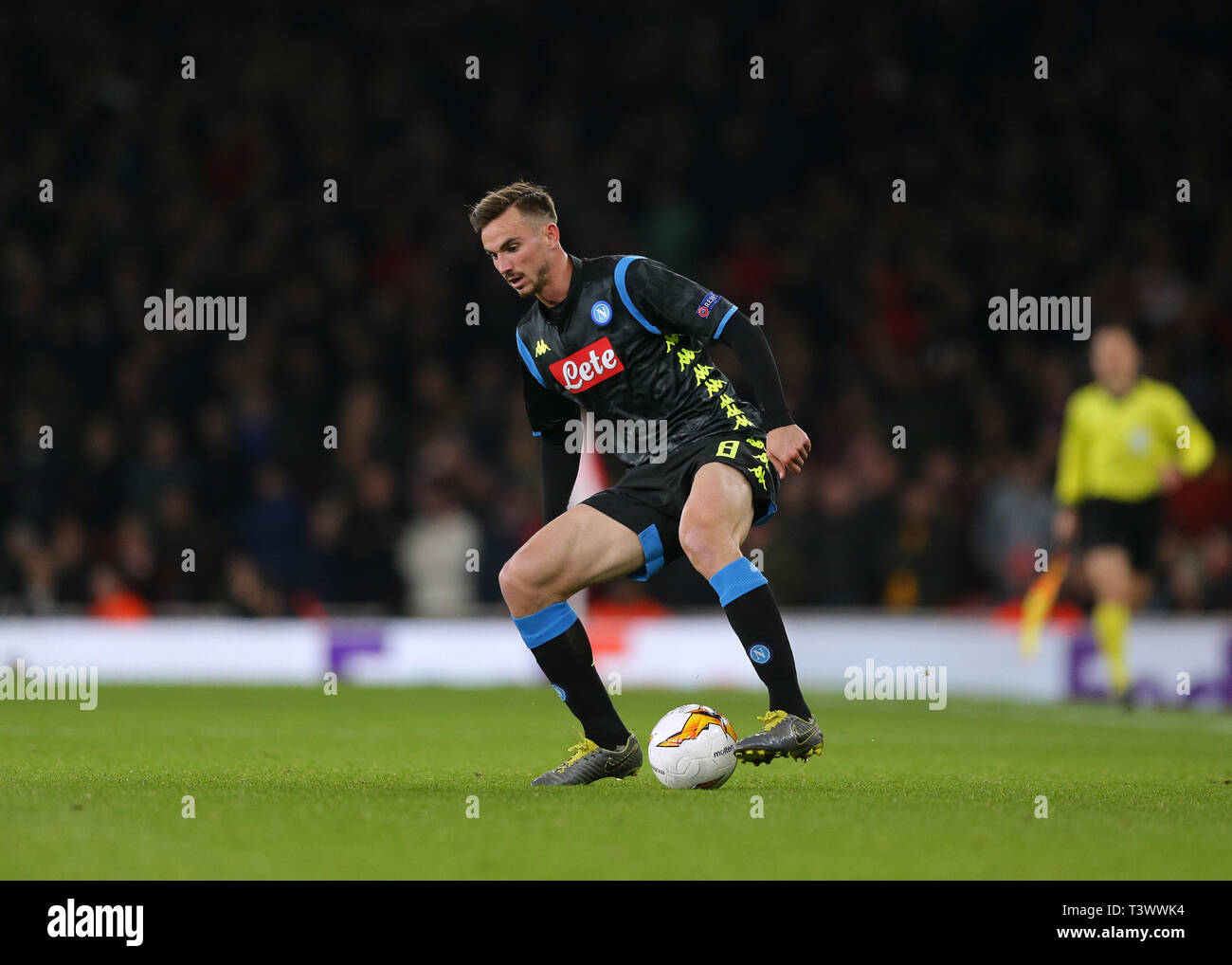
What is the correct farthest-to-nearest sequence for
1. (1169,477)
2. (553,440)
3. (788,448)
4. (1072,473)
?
(1072,473) < (1169,477) < (553,440) < (788,448)

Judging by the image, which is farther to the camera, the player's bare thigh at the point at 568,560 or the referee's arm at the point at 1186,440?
the referee's arm at the point at 1186,440

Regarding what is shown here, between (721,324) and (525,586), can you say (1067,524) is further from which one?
(525,586)

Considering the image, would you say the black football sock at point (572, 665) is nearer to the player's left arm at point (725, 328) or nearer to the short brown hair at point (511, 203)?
the player's left arm at point (725, 328)

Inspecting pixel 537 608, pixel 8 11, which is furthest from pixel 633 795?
pixel 8 11

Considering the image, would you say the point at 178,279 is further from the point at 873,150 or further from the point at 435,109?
the point at 873,150

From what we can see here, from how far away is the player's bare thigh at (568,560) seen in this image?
6.41m

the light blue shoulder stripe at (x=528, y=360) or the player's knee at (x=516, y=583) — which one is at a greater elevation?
the light blue shoulder stripe at (x=528, y=360)

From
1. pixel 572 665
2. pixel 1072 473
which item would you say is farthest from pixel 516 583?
pixel 1072 473

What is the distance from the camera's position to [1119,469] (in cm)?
1131

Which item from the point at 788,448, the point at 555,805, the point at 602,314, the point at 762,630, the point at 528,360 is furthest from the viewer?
the point at 528,360

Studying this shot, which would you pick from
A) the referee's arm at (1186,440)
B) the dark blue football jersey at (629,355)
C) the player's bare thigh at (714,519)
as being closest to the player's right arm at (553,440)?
the dark blue football jersey at (629,355)

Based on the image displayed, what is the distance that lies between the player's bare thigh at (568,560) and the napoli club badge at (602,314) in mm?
685

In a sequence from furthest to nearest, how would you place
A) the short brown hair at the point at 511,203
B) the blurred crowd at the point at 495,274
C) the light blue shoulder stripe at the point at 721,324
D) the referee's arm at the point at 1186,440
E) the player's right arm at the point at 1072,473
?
the blurred crowd at the point at 495,274, the player's right arm at the point at 1072,473, the referee's arm at the point at 1186,440, the short brown hair at the point at 511,203, the light blue shoulder stripe at the point at 721,324

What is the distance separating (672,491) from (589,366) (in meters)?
0.54
